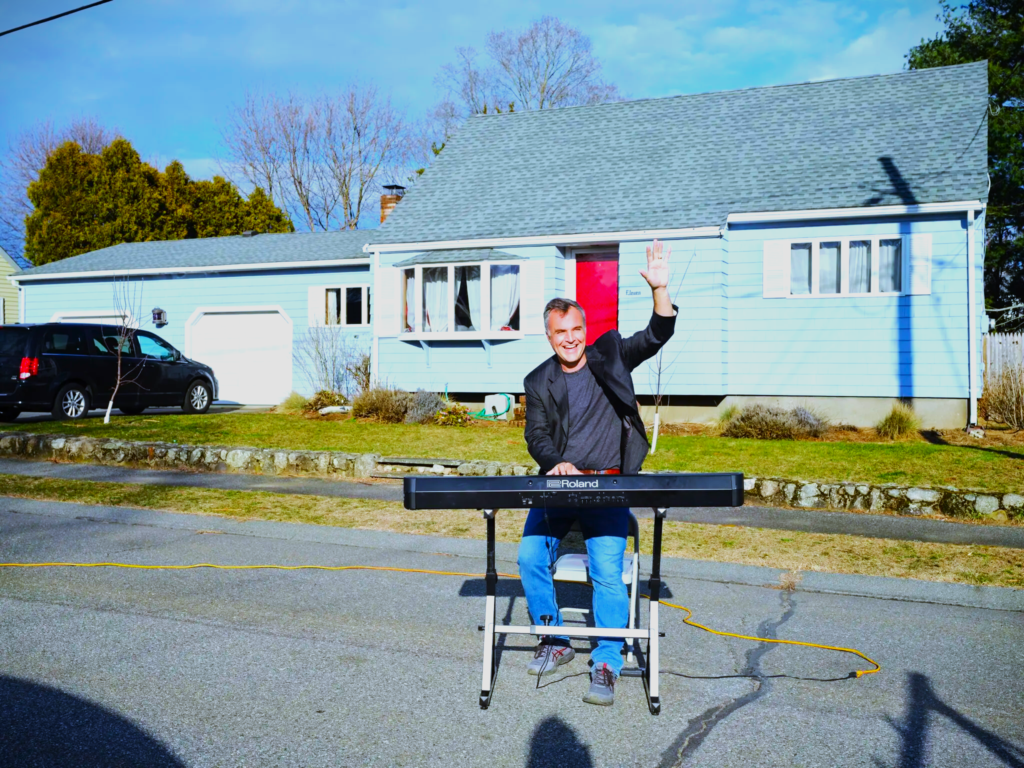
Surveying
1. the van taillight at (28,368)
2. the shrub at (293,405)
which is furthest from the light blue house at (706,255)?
the van taillight at (28,368)

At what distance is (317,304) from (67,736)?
18.9m

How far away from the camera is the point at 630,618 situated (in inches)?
199

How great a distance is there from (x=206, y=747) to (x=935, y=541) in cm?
642

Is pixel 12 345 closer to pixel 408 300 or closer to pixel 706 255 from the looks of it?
pixel 408 300

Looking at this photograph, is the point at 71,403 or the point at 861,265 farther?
the point at 71,403

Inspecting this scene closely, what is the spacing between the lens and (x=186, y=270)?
77.0 ft

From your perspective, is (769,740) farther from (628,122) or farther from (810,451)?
(628,122)

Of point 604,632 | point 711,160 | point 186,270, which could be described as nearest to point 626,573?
point 604,632

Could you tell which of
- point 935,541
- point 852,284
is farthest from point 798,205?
point 935,541

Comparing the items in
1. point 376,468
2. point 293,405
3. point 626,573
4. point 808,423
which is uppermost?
point 293,405

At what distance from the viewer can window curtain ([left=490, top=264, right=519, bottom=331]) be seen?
18.3 meters

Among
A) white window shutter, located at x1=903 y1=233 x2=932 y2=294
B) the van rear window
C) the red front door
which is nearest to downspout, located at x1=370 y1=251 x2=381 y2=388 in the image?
the red front door

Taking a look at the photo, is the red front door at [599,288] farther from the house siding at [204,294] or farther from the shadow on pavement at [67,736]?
the shadow on pavement at [67,736]

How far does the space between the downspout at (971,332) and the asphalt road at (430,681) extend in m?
9.73
